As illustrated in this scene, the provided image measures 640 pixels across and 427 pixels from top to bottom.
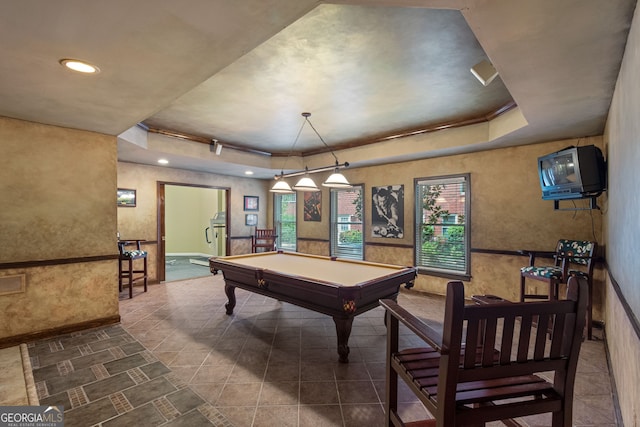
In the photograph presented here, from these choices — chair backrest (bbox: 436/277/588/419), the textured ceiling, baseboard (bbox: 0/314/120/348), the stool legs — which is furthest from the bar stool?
chair backrest (bbox: 436/277/588/419)

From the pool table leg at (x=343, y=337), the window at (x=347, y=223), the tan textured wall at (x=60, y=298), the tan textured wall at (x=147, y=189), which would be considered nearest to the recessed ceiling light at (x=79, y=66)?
the tan textured wall at (x=60, y=298)

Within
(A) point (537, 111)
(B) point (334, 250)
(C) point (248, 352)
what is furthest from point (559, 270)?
(B) point (334, 250)

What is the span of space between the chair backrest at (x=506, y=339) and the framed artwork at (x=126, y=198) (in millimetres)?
6033

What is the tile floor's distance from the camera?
2.06m

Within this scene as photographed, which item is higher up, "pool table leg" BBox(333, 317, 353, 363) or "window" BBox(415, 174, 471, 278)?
"window" BBox(415, 174, 471, 278)

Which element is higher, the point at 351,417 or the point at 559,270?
the point at 559,270

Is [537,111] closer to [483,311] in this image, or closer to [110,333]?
[483,311]

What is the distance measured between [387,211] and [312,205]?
200cm

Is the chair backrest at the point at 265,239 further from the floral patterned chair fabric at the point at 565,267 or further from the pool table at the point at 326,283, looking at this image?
the floral patterned chair fabric at the point at 565,267

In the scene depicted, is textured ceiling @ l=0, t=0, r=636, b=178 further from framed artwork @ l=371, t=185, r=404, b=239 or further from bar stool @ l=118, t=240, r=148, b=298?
bar stool @ l=118, t=240, r=148, b=298

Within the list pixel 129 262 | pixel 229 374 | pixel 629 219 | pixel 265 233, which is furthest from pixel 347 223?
pixel 629 219

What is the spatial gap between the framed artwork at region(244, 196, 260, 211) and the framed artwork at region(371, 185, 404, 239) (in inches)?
129

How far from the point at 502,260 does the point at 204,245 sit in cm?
839

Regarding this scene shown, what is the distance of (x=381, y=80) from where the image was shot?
2.98 m
